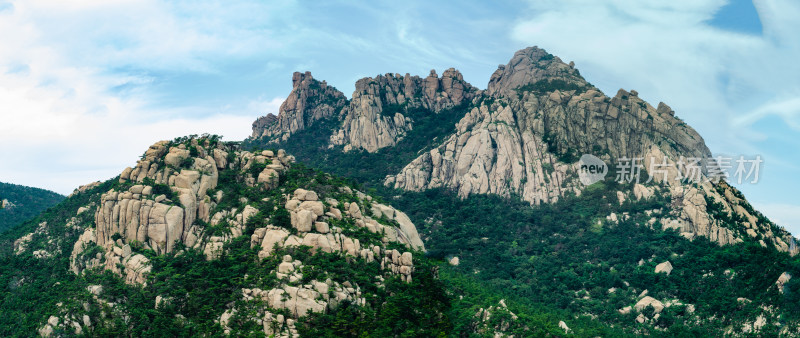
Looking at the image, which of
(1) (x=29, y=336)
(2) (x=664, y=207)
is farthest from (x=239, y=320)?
(2) (x=664, y=207)

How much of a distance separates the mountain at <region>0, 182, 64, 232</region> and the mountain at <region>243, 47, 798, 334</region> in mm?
48687

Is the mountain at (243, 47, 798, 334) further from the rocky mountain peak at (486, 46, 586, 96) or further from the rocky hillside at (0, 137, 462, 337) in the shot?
the rocky hillside at (0, 137, 462, 337)

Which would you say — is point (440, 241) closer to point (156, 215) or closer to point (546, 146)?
point (546, 146)

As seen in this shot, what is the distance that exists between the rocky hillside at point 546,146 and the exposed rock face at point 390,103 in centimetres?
31

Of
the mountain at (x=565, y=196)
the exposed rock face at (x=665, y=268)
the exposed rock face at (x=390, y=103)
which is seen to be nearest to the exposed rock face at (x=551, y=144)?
the mountain at (x=565, y=196)

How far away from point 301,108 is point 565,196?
72920mm

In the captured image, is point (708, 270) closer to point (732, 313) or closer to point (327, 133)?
point (732, 313)

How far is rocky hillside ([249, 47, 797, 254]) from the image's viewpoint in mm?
94438

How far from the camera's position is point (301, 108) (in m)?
156

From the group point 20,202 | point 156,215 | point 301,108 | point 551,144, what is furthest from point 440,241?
point 20,202

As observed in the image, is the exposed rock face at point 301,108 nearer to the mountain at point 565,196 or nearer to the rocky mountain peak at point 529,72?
the mountain at point 565,196

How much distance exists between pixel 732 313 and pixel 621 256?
807 inches

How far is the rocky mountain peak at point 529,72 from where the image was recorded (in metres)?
130

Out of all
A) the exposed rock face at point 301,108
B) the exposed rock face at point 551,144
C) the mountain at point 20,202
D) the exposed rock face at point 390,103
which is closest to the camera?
the mountain at point 20,202
